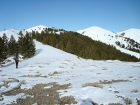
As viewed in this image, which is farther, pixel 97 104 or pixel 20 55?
pixel 20 55

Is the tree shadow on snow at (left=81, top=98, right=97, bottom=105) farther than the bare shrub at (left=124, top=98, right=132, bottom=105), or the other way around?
the tree shadow on snow at (left=81, top=98, right=97, bottom=105)

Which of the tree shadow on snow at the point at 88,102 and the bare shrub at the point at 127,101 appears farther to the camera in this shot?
the tree shadow on snow at the point at 88,102

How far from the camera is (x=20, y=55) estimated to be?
61750 millimetres

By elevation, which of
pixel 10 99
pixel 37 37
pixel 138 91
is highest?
pixel 37 37

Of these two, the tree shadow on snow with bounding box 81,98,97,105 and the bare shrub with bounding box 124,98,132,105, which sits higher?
the bare shrub with bounding box 124,98,132,105

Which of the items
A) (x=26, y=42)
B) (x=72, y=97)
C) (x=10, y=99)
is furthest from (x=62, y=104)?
(x=26, y=42)

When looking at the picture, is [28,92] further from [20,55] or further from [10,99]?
[20,55]

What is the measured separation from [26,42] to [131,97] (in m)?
55.0

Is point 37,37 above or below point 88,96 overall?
above

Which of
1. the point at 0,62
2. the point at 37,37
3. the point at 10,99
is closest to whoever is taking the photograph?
the point at 10,99

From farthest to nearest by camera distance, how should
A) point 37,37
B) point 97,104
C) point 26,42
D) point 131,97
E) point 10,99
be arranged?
point 37,37 < point 26,42 < point 10,99 < point 131,97 < point 97,104

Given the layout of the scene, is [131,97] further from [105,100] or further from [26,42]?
[26,42]

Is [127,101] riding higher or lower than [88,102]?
higher

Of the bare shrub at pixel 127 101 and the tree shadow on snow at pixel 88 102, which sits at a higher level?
the bare shrub at pixel 127 101
